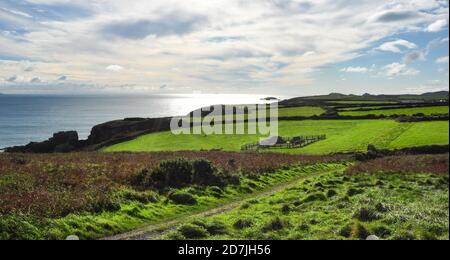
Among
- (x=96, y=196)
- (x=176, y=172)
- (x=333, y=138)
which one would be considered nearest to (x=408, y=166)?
(x=176, y=172)

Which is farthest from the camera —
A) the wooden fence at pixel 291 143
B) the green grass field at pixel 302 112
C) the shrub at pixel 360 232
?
the green grass field at pixel 302 112

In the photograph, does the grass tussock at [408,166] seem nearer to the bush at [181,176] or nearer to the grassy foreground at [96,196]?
the grassy foreground at [96,196]

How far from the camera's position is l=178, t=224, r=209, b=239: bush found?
16859mm

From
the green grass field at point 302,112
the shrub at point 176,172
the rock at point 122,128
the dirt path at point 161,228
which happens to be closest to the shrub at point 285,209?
the dirt path at point 161,228

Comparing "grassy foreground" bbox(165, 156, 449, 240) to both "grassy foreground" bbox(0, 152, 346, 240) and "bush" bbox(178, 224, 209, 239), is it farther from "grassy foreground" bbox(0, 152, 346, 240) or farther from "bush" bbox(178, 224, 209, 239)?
"grassy foreground" bbox(0, 152, 346, 240)

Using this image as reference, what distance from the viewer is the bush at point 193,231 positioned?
16859 mm

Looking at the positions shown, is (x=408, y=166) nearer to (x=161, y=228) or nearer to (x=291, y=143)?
(x=161, y=228)

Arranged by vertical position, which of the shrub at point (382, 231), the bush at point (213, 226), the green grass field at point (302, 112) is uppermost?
the green grass field at point (302, 112)

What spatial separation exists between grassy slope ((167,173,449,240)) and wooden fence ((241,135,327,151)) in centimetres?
3794

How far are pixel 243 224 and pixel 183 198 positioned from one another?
765cm

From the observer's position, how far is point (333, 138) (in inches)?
2746

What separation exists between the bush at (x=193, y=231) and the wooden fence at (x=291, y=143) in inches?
1896
